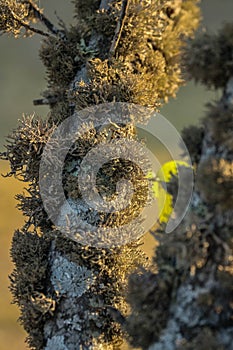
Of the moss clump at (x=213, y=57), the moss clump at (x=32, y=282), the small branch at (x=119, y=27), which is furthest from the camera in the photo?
the small branch at (x=119, y=27)

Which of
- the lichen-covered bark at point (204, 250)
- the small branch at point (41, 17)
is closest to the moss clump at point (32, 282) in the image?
the lichen-covered bark at point (204, 250)

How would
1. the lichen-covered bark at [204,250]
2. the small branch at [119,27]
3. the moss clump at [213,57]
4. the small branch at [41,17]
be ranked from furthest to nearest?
the small branch at [41,17] < the small branch at [119,27] < the moss clump at [213,57] < the lichen-covered bark at [204,250]

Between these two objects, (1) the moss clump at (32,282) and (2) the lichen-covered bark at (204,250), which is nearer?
(2) the lichen-covered bark at (204,250)

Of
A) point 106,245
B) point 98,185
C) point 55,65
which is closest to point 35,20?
point 55,65

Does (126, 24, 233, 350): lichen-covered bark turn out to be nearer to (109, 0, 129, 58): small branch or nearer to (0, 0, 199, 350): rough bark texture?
(0, 0, 199, 350): rough bark texture

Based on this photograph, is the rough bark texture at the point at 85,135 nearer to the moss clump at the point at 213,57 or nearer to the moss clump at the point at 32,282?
the moss clump at the point at 32,282

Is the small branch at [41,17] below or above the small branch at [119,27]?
above

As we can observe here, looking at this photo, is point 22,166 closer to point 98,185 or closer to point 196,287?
point 98,185

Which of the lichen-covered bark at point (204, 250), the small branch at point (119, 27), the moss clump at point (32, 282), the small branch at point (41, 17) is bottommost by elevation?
the lichen-covered bark at point (204, 250)
